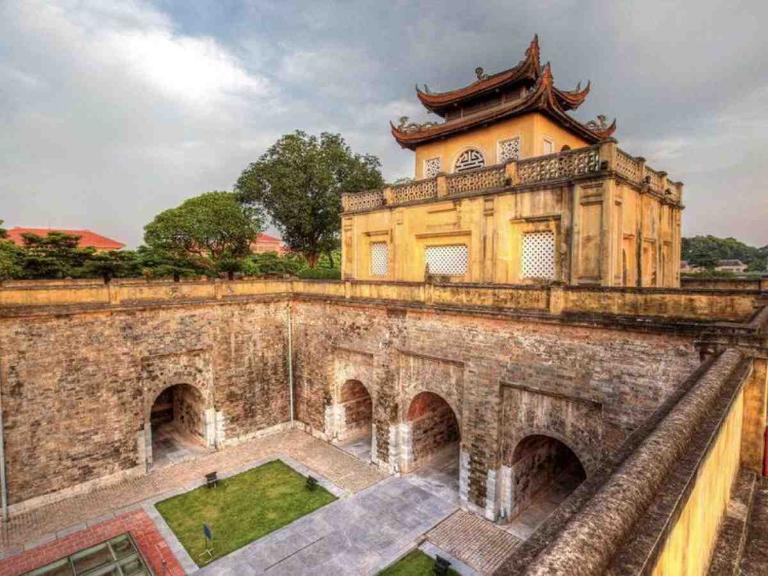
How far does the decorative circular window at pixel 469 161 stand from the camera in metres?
16.0

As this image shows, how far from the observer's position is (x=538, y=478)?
11.8 m

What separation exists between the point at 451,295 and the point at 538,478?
5732 mm

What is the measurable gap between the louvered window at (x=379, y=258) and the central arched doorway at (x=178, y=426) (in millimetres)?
8041

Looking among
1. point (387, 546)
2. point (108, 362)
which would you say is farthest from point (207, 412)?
point (387, 546)

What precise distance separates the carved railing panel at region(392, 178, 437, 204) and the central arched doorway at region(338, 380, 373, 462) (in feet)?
23.1

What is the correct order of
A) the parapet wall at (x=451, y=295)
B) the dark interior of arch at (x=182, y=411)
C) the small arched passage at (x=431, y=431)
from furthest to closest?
the dark interior of arch at (x=182, y=411) < the small arched passage at (x=431, y=431) < the parapet wall at (x=451, y=295)

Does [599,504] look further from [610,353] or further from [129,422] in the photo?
[129,422]

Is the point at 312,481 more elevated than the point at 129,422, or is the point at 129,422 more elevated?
the point at 129,422

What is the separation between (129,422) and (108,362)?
2.02 metres

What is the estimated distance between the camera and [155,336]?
13656mm

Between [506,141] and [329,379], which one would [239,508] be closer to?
[329,379]

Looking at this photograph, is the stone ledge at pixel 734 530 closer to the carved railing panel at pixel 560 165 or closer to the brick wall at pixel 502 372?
the brick wall at pixel 502 372

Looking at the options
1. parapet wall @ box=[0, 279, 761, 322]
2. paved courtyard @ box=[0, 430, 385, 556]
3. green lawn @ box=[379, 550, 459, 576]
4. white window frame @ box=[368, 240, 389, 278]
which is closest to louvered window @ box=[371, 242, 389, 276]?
white window frame @ box=[368, 240, 389, 278]

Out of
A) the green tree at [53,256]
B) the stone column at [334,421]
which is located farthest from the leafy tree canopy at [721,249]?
the green tree at [53,256]
